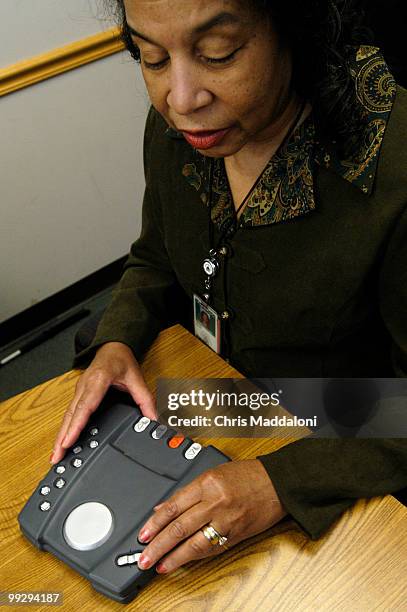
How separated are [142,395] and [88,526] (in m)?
0.22

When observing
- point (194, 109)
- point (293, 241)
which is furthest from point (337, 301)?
point (194, 109)

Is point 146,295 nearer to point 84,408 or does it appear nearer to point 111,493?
point 84,408

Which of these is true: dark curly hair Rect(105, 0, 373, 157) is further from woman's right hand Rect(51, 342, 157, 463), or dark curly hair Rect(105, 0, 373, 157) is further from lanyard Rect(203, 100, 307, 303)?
woman's right hand Rect(51, 342, 157, 463)

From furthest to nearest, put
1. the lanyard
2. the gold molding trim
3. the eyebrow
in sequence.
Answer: the gold molding trim, the lanyard, the eyebrow

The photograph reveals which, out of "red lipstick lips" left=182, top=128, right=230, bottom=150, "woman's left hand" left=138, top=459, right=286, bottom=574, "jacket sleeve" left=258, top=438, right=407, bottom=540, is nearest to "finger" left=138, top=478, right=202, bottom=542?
"woman's left hand" left=138, top=459, right=286, bottom=574

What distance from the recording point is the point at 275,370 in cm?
109

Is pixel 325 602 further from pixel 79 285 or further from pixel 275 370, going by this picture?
pixel 79 285

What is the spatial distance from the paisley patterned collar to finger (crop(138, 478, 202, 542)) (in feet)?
1.25

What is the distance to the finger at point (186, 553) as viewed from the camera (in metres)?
0.79

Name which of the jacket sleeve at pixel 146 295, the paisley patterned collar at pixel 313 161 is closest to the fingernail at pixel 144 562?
the jacket sleeve at pixel 146 295

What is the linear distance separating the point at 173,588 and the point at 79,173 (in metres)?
1.61

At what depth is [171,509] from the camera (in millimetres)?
810

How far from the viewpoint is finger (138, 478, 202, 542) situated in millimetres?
803

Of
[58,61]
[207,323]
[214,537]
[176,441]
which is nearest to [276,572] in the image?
[214,537]
